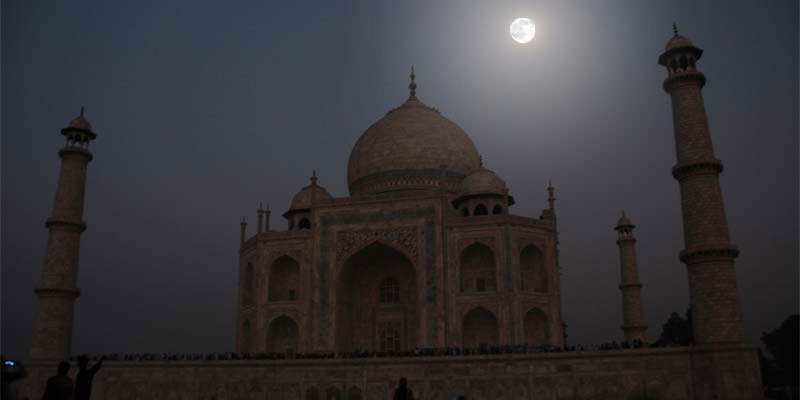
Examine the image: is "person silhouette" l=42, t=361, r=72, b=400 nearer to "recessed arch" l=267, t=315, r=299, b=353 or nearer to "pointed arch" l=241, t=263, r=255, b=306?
"recessed arch" l=267, t=315, r=299, b=353

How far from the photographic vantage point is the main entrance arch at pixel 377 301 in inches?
1029

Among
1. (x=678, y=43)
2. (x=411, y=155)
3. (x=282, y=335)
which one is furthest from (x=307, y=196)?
(x=678, y=43)

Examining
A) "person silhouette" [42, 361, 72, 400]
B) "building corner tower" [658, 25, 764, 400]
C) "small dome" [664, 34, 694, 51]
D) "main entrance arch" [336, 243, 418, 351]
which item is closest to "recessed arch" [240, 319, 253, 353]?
"main entrance arch" [336, 243, 418, 351]

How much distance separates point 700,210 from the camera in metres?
17.9

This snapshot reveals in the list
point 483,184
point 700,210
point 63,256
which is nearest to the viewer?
point 700,210

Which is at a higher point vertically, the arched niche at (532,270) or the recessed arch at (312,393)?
the arched niche at (532,270)

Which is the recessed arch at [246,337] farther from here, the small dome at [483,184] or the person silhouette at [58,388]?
the person silhouette at [58,388]

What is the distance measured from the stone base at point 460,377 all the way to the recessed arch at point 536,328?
6057 mm

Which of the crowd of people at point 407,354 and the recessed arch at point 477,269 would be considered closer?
the crowd of people at point 407,354

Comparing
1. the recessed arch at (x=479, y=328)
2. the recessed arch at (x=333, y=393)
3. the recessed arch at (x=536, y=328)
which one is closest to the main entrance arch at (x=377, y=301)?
the recessed arch at (x=479, y=328)

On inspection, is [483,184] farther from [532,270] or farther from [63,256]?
[63,256]

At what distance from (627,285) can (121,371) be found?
19027 millimetres

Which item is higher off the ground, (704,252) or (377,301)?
(704,252)

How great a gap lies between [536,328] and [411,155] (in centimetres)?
979
